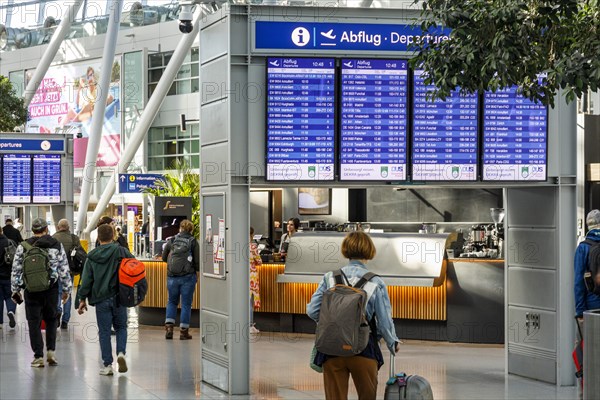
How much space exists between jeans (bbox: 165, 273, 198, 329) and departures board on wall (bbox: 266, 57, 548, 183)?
5420mm

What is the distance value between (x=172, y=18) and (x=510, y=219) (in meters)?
37.5

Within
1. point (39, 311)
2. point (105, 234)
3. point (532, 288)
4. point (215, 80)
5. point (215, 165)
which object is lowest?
point (39, 311)

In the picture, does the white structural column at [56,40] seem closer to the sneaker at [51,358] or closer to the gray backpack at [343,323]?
the sneaker at [51,358]

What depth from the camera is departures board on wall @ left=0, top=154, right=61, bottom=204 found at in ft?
70.6

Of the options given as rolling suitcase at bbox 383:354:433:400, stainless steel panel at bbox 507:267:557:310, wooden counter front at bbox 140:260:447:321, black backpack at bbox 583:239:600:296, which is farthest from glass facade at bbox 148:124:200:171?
rolling suitcase at bbox 383:354:433:400

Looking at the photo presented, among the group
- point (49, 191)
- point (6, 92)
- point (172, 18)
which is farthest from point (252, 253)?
point (172, 18)

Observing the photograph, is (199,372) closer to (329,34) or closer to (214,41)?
(214,41)

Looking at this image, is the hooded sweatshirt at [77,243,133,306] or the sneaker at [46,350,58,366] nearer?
the hooded sweatshirt at [77,243,133,306]

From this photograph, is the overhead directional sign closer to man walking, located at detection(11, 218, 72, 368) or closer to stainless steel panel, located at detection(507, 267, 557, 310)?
man walking, located at detection(11, 218, 72, 368)

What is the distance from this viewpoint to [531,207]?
11.7 metres

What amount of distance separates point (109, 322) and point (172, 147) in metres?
36.7

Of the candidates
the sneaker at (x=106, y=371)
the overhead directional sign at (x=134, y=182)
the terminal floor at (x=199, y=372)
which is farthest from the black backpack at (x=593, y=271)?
the overhead directional sign at (x=134, y=182)

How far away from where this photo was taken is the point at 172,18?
4781 centimetres

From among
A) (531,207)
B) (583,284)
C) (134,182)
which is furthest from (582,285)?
(134,182)
